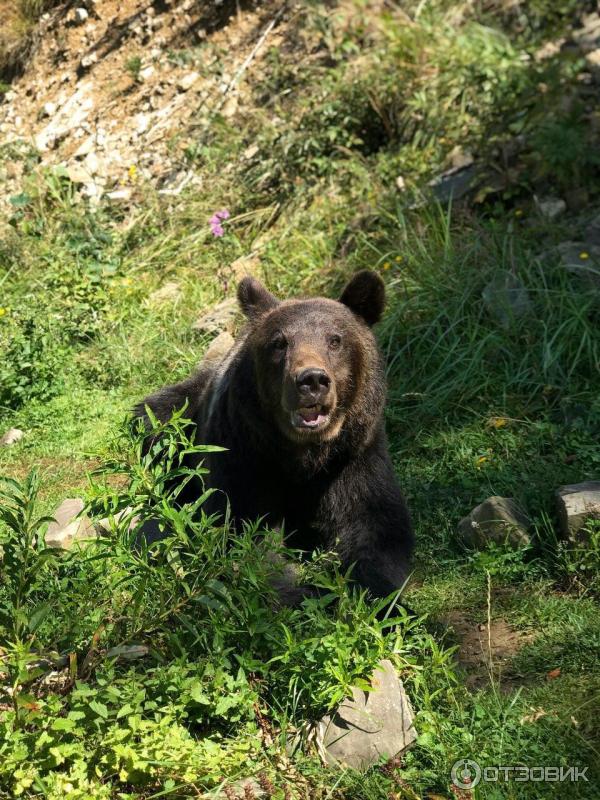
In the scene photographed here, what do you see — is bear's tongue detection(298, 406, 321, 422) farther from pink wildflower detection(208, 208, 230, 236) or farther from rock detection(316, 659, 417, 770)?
pink wildflower detection(208, 208, 230, 236)

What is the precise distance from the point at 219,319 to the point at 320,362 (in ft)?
10.9

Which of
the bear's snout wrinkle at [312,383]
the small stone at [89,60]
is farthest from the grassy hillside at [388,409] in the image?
the small stone at [89,60]

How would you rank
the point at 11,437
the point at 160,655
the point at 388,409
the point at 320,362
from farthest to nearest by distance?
the point at 11,437 → the point at 388,409 → the point at 320,362 → the point at 160,655

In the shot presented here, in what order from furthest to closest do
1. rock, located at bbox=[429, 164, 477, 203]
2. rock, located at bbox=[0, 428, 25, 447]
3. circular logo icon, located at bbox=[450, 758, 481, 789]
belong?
rock, located at bbox=[429, 164, 477, 203] < rock, located at bbox=[0, 428, 25, 447] < circular logo icon, located at bbox=[450, 758, 481, 789]

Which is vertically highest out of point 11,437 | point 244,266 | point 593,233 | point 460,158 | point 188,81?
point 188,81

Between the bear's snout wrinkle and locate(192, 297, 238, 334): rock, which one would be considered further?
locate(192, 297, 238, 334): rock

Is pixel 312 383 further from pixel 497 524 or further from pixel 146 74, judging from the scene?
pixel 146 74

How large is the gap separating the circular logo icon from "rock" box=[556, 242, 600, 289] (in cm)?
420

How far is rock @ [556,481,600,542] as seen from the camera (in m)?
4.74

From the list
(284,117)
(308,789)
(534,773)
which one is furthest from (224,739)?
(284,117)

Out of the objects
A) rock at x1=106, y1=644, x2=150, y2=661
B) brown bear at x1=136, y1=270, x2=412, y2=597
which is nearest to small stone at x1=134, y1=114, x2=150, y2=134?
brown bear at x1=136, y1=270, x2=412, y2=597

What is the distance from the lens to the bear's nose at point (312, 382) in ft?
14.8

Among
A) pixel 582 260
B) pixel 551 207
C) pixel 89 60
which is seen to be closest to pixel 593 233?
pixel 582 260

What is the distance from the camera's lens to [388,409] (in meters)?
6.68
